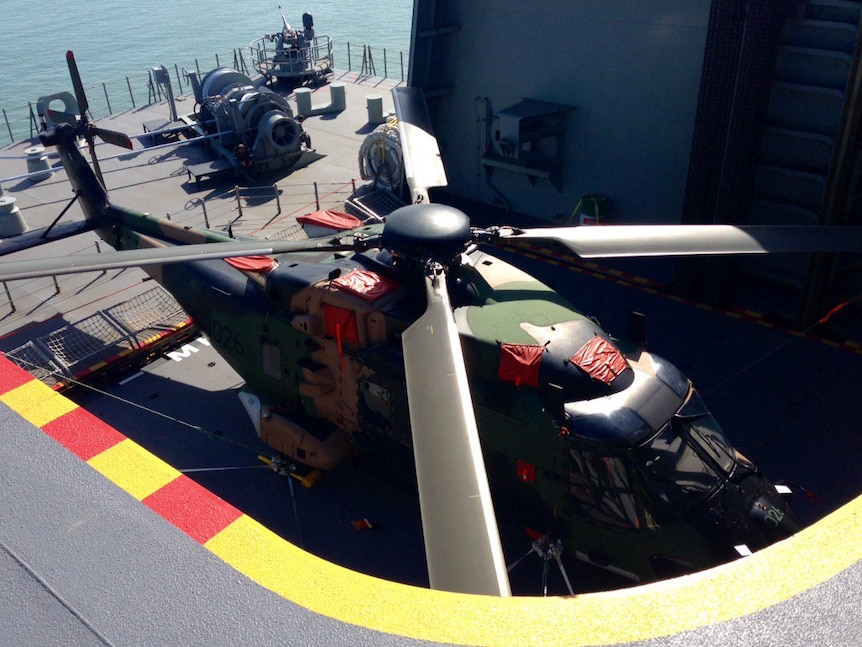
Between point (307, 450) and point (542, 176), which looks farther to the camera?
point (542, 176)

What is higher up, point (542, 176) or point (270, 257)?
point (270, 257)

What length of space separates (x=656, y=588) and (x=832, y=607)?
853mm

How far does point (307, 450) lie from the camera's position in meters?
10.1

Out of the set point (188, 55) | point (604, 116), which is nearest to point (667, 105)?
point (604, 116)

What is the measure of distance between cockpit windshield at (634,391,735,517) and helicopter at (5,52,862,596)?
0.05ft

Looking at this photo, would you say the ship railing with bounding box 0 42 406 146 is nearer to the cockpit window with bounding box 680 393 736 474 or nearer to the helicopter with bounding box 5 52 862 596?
the helicopter with bounding box 5 52 862 596

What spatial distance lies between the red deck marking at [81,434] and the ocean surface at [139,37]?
110ft

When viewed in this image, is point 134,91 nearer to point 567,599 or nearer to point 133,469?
point 133,469

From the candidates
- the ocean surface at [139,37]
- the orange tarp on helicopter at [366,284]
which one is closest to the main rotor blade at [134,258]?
the orange tarp on helicopter at [366,284]

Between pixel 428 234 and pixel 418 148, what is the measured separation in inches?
99.9

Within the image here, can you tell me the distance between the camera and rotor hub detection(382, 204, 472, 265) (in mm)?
8039

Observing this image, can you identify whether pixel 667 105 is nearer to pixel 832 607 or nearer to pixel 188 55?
pixel 832 607

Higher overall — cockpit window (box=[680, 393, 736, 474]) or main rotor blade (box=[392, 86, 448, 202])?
main rotor blade (box=[392, 86, 448, 202])

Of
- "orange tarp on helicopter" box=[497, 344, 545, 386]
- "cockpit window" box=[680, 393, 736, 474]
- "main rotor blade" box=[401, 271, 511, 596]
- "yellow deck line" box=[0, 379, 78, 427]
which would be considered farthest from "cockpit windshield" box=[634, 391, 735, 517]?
"yellow deck line" box=[0, 379, 78, 427]
